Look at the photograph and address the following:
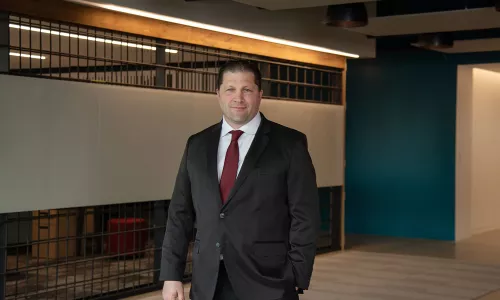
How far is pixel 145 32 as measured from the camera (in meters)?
6.73

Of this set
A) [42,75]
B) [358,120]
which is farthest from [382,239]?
[42,75]

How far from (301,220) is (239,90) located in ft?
1.81

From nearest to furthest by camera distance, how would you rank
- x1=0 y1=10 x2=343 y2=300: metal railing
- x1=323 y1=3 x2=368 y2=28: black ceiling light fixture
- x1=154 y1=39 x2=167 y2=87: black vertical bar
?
1. x1=0 y1=10 x2=343 y2=300: metal railing
2. x1=154 y1=39 x2=167 y2=87: black vertical bar
3. x1=323 y1=3 x2=368 y2=28: black ceiling light fixture

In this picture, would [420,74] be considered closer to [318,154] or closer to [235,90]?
[318,154]

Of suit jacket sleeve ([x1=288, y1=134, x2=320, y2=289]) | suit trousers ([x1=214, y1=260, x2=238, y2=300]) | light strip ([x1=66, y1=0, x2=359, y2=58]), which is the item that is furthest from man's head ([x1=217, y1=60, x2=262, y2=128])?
light strip ([x1=66, y1=0, x2=359, y2=58])

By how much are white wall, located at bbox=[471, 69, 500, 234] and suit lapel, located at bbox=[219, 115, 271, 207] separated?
913 cm

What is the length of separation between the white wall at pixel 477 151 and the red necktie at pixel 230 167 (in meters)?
8.25

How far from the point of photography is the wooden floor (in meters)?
6.97

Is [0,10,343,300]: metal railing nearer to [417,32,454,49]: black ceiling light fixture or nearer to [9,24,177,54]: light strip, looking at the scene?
[9,24,177,54]: light strip

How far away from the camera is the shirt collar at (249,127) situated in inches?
Result: 122

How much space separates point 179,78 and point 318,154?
254 centimetres

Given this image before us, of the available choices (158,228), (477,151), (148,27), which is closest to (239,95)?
(148,27)

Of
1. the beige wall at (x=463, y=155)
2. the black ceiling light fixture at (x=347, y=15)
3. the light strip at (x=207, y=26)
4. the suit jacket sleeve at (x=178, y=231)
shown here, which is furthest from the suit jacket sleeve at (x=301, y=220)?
the beige wall at (x=463, y=155)

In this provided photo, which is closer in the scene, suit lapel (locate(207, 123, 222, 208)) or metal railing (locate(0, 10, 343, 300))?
suit lapel (locate(207, 123, 222, 208))
